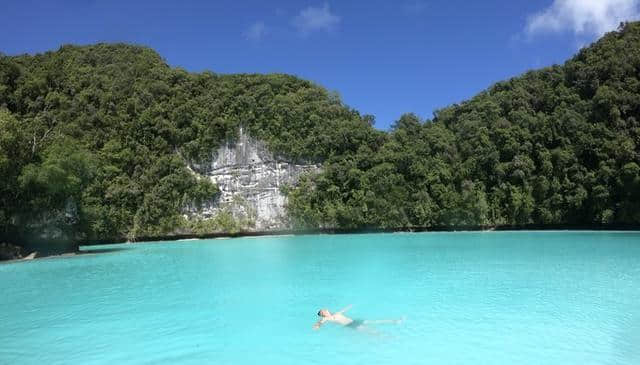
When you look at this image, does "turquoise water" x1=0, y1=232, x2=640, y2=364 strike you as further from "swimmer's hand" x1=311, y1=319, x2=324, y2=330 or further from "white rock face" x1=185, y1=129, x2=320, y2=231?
"white rock face" x1=185, y1=129, x2=320, y2=231

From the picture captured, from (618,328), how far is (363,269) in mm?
8718

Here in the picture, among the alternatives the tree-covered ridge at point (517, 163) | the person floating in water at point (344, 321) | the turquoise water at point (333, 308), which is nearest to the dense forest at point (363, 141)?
the tree-covered ridge at point (517, 163)

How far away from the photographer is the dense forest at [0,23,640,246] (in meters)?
39.2

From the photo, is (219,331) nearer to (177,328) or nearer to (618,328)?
(177,328)

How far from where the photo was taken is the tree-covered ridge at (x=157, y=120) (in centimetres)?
4272

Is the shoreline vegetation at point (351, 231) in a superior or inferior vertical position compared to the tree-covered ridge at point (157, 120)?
inferior

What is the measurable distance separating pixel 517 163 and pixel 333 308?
3564 cm

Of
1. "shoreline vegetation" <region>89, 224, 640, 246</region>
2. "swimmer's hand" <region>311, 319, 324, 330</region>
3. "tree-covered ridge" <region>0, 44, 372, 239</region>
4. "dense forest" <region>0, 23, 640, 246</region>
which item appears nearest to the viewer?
"swimmer's hand" <region>311, 319, 324, 330</region>

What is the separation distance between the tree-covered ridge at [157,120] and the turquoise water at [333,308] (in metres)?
26.2

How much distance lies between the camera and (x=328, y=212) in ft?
143

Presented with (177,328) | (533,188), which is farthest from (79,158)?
(533,188)

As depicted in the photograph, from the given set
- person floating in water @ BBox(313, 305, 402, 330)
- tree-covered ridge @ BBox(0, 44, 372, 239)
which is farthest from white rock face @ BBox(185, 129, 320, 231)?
person floating in water @ BBox(313, 305, 402, 330)

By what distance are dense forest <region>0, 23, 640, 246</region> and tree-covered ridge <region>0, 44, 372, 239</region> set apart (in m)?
0.13

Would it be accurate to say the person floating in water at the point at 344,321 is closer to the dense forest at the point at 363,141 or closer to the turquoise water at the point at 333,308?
the turquoise water at the point at 333,308
